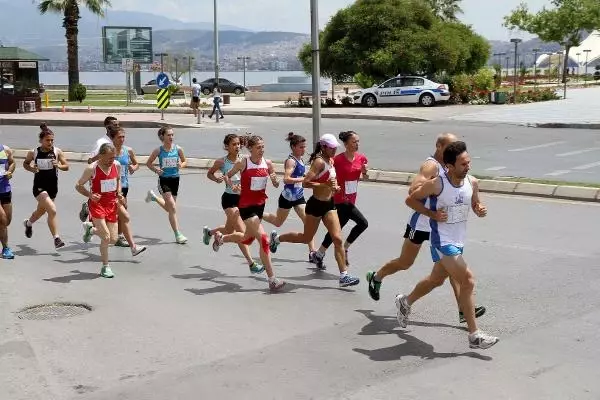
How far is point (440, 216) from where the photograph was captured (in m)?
6.16

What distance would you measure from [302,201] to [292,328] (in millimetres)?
2657

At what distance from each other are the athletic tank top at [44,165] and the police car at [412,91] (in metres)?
31.4

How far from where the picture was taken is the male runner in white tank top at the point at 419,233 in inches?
252

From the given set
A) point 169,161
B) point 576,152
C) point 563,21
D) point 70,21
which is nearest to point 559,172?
point 576,152

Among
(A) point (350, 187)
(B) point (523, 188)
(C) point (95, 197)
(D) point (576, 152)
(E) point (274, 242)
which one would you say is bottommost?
(E) point (274, 242)

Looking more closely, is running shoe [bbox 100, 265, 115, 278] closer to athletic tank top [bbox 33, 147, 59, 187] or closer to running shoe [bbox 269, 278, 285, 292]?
running shoe [bbox 269, 278, 285, 292]

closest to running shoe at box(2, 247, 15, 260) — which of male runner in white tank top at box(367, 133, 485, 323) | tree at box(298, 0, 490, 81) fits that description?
male runner in white tank top at box(367, 133, 485, 323)

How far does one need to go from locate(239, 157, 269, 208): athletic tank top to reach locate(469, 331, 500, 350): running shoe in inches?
114

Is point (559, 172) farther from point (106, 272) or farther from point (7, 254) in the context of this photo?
point (7, 254)

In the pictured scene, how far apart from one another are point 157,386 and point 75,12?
51.9 meters

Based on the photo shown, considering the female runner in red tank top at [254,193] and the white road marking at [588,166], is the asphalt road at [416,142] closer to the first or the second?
the white road marking at [588,166]

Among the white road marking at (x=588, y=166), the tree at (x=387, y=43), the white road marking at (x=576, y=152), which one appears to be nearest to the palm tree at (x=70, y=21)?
the tree at (x=387, y=43)

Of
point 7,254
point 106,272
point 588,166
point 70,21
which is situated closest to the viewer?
point 106,272

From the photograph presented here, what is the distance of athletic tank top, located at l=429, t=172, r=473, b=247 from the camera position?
617 cm
